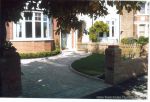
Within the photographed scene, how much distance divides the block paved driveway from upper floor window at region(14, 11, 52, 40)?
0.79 feet

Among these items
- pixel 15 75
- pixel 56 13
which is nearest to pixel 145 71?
pixel 56 13

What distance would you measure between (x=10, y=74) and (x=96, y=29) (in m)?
0.92

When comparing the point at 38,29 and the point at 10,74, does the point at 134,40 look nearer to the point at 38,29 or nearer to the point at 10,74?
the point at 38,29

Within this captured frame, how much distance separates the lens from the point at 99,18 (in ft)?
10.6

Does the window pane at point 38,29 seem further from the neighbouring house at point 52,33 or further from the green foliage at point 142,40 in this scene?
the green foliage at point 142,40

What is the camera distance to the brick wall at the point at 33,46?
3.23 m

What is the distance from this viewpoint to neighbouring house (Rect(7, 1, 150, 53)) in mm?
3232

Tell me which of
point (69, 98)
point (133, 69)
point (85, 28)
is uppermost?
point (85, 28)

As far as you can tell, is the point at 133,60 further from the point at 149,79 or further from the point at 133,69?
the point at 149,79

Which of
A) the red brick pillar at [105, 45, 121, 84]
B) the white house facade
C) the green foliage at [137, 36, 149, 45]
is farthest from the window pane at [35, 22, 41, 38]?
the green foliage at [137, 36, 149, 45]

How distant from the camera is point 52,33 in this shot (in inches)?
138

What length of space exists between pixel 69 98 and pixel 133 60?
935 mm

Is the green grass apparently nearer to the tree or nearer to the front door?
the front door

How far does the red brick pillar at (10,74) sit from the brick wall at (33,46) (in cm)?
9
